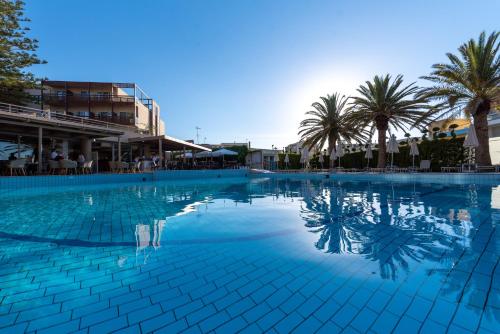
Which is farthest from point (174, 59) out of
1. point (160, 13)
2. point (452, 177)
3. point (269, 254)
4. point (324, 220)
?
point (452, 177)

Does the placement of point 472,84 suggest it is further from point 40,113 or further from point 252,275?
point 40,113

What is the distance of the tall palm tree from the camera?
16.4 metres

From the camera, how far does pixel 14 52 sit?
17.3 metres

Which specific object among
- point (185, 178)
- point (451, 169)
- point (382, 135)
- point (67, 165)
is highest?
point (382, 135)

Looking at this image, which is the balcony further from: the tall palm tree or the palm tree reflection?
the palm tree reflection

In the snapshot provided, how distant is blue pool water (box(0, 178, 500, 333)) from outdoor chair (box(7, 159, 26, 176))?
9.07 metres

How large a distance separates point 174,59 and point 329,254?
15.6 metres

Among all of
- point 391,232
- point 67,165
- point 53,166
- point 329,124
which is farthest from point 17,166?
point 329,124

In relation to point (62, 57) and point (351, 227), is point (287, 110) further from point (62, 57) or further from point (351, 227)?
point (62, 57)

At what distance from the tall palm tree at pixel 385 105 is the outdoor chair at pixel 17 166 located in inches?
782

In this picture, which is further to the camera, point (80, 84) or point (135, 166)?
point (80, 84)

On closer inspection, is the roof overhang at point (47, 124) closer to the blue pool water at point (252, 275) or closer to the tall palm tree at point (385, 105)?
the blue pool water at point (252, 275)

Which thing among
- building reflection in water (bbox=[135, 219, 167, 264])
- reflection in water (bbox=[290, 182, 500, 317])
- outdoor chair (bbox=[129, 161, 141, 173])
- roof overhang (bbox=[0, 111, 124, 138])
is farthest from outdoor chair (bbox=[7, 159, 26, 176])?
reflection in water (bbox=[290, 182, 500, 317])

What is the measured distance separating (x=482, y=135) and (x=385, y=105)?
5.51 m
